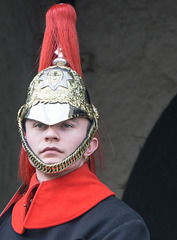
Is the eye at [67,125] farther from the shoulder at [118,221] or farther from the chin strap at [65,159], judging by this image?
the shoulder at [118,221]

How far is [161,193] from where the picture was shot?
293 centimetres

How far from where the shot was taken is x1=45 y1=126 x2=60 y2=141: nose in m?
1.42

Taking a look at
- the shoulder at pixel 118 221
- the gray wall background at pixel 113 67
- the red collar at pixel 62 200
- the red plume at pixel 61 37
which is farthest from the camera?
the gray wall background at pixel 113 67

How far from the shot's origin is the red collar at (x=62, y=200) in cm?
140

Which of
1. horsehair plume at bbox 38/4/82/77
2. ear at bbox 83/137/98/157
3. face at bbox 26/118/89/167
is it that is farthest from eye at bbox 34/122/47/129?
horsehair plume at bbox 38/4/82/77

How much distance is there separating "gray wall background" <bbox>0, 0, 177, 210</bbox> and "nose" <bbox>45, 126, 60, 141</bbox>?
4.64 ft

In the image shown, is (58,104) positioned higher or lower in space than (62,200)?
higher

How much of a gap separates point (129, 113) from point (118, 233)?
188cm

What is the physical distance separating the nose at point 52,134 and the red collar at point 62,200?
0.15 metres

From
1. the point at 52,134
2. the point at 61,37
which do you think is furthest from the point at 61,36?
the point at 52,134

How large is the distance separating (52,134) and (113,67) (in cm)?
182

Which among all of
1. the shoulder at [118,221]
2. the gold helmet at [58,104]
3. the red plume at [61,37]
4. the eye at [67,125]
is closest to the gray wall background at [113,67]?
the red plume at [61,37]

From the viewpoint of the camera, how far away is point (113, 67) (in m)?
3.15

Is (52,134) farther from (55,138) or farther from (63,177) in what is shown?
(63,177)
